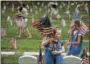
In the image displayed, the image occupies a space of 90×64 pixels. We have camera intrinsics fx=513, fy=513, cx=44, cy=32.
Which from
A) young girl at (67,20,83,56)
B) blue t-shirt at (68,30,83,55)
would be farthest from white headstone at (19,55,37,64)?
blue t-shirt at (68,30,83,55)

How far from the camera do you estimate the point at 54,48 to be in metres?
11.5

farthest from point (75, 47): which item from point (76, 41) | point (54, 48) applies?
point (54, 48)

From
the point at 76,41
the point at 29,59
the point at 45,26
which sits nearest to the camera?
the point at 29,59

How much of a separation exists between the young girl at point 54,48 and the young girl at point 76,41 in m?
1.90

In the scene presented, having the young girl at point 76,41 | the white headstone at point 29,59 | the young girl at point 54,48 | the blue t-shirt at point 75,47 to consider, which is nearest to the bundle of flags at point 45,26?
the young girl at point 54,48

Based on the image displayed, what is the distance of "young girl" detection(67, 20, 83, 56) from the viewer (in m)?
13.6

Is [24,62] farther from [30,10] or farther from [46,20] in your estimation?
[30,10]

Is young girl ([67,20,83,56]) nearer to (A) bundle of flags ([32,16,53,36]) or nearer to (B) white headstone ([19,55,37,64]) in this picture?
(A) bundle of flags ([32,16,53,36])

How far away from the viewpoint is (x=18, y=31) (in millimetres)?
22719

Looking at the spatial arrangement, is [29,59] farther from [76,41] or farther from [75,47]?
[75,47]

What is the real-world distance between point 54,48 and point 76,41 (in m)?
2.35

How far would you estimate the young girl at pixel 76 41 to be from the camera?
44.7 feet

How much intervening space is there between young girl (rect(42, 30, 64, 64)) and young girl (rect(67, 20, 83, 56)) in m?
1.90

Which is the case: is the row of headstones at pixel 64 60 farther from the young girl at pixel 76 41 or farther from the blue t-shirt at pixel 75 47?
the blue t-shirt at pixel 75 47
